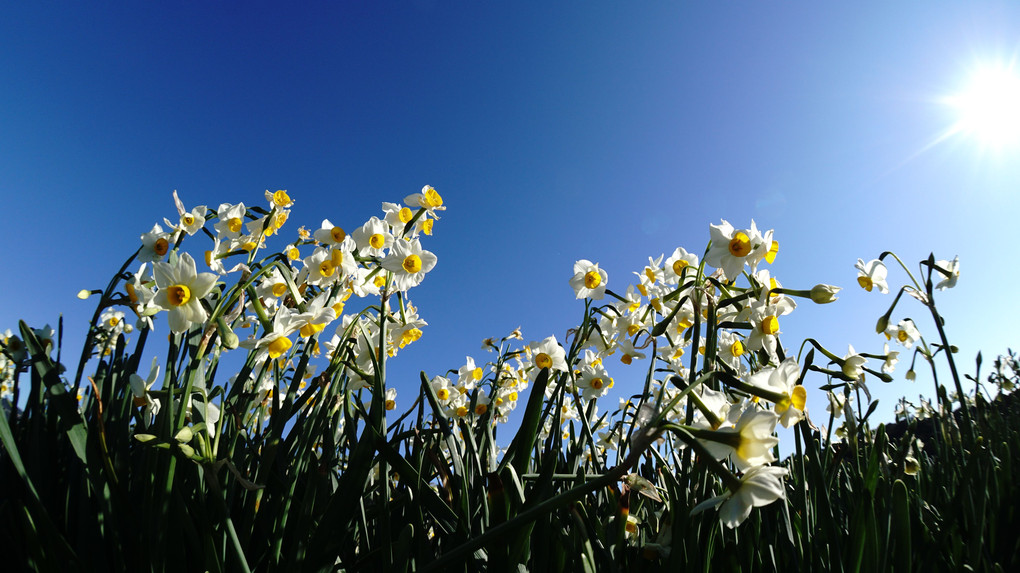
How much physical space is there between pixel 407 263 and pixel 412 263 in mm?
23

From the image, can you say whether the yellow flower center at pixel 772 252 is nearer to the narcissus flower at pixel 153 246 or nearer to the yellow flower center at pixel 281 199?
the yellow flower center at pixel 281 199

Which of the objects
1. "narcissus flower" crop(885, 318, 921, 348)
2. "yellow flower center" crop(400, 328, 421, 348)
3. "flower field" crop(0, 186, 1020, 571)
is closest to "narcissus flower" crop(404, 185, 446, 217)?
"flower field" crop(0, 186, 1020, 571)

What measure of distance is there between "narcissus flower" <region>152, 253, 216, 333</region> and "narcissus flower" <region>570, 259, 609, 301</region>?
1.88 meters

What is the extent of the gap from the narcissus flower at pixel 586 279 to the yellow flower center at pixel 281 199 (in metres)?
1.75

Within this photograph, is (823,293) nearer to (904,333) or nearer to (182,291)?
(182,291)

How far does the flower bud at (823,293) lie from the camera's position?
1729mm

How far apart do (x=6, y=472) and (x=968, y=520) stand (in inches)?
143

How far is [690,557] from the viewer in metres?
1.35

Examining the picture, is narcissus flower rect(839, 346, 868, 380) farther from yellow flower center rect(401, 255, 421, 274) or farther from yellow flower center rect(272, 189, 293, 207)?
yellow flower center rect(272, 189, 293, 207)

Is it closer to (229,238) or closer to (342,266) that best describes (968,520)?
(342,266)

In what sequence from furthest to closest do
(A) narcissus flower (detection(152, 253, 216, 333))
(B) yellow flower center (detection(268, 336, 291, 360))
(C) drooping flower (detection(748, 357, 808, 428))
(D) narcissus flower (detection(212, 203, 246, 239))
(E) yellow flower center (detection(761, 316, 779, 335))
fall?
(D) narcissus flower (detection(212, 203, 246, 239)), (E) yellow flower center (detection(761, 316, 779, 335)), (B) yellow flower center (detection(268, 336, 291, 360)), (A) narcissus flower (detection(152, 253, 216, 333)), (C) drooping flower (detection(748, 357, 808, 428))

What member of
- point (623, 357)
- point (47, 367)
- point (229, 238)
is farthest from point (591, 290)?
point (47, 367)

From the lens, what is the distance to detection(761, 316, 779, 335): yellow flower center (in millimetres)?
1831

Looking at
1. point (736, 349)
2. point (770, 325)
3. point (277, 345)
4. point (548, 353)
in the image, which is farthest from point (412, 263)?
point (736, 349)
